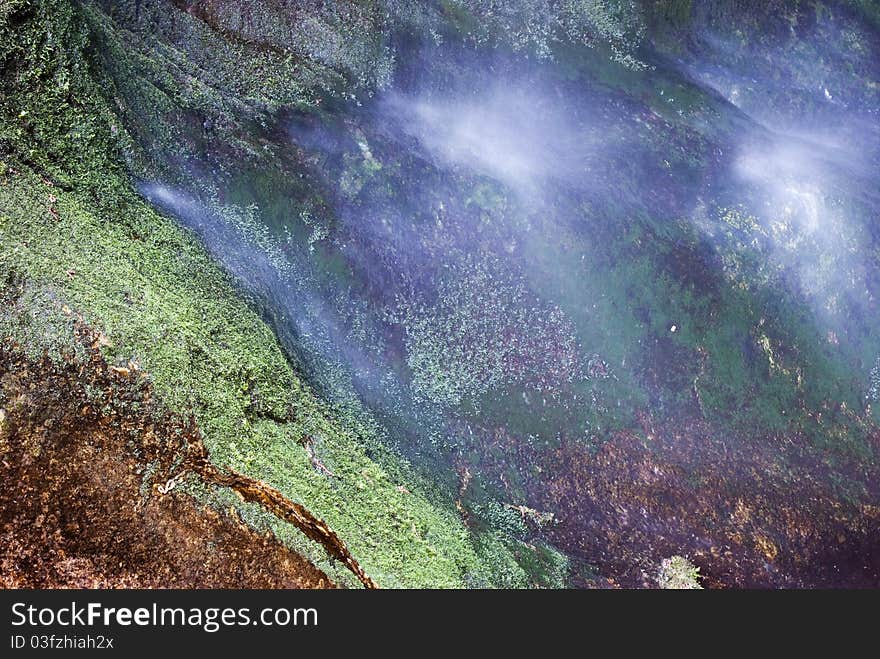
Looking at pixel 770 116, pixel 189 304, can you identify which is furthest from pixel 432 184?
pixel 770 116

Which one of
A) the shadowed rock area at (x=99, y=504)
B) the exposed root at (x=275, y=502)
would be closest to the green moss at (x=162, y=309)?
the exposed root at (x=275, y=502)

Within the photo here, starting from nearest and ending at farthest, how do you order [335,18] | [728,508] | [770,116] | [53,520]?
[53,520], [728,508], [335,18], [770,116]

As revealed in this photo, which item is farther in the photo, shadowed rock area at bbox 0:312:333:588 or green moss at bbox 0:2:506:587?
green moss at bbox 0:2:506:587

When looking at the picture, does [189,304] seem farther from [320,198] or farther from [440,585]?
[440,585]

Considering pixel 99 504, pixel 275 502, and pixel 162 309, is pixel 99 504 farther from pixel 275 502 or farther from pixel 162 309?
pixel 162 309

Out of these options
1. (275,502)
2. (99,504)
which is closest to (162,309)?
(99,504)

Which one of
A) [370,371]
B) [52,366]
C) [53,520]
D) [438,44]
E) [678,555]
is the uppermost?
[438,44]

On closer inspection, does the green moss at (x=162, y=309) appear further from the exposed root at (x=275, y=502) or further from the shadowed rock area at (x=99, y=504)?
the shadowed rock area at (x=99, y=504)

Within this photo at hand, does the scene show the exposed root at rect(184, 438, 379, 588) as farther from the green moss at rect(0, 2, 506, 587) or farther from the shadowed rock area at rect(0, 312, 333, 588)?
the shadowed rock area at rect(0, 312, 333, 588)

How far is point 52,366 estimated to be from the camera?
18.0 ft

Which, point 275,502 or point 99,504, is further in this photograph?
point 275,502

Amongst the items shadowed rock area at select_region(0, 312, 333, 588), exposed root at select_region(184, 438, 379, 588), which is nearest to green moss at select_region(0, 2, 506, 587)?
exposed root at select_region(184, 438, 379, 588)

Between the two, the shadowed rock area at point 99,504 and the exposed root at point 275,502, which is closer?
the shadowed rock area at point 99,504

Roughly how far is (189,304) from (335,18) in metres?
5.67
